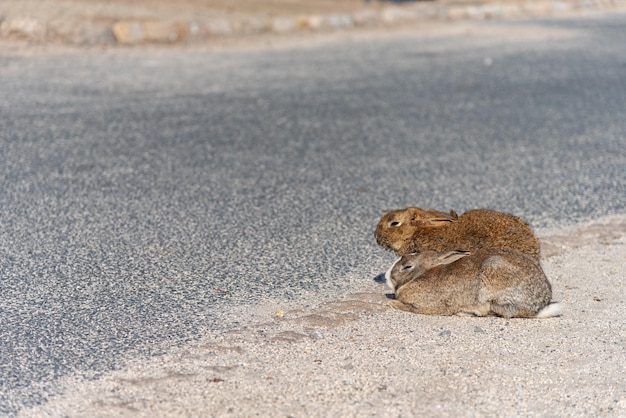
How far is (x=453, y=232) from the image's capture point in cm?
491

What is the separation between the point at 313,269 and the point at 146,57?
8.11 m

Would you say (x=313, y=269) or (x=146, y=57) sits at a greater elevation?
(x=146, y=57)

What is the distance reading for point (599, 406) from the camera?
3.59 m

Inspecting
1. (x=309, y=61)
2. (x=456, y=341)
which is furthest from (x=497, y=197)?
(x=309, y=61)

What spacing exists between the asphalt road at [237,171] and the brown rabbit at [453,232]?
351 millimetres

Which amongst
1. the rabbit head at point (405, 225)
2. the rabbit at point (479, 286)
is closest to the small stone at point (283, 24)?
the rabbit head at point (405, 225)

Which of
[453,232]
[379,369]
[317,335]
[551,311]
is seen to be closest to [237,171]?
[453,232]

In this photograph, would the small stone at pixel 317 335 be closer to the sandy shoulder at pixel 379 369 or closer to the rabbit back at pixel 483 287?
the sandy shoulder at pixel 379 369

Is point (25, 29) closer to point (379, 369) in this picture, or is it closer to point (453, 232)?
point (453, 232)

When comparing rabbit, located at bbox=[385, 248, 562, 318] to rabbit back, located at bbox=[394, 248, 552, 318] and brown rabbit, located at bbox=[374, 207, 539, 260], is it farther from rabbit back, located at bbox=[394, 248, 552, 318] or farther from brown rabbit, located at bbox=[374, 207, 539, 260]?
brown rabbit, located at bbox=[374, 207, 539, 260]

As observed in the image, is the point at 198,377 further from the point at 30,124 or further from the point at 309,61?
the point at 309,61

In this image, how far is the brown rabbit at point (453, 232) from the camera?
4770 mm

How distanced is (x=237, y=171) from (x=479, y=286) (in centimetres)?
349

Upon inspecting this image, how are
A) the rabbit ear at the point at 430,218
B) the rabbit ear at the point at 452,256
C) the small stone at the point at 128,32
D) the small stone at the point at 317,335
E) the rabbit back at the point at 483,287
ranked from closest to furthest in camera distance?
the small stone at the point at 317,335 < the rabbit back at the point at 483,287 < the rabbit ear at the point at 452,256 < the rabbit ear at the point at 430,218 < the small stone at the point at 128,32
